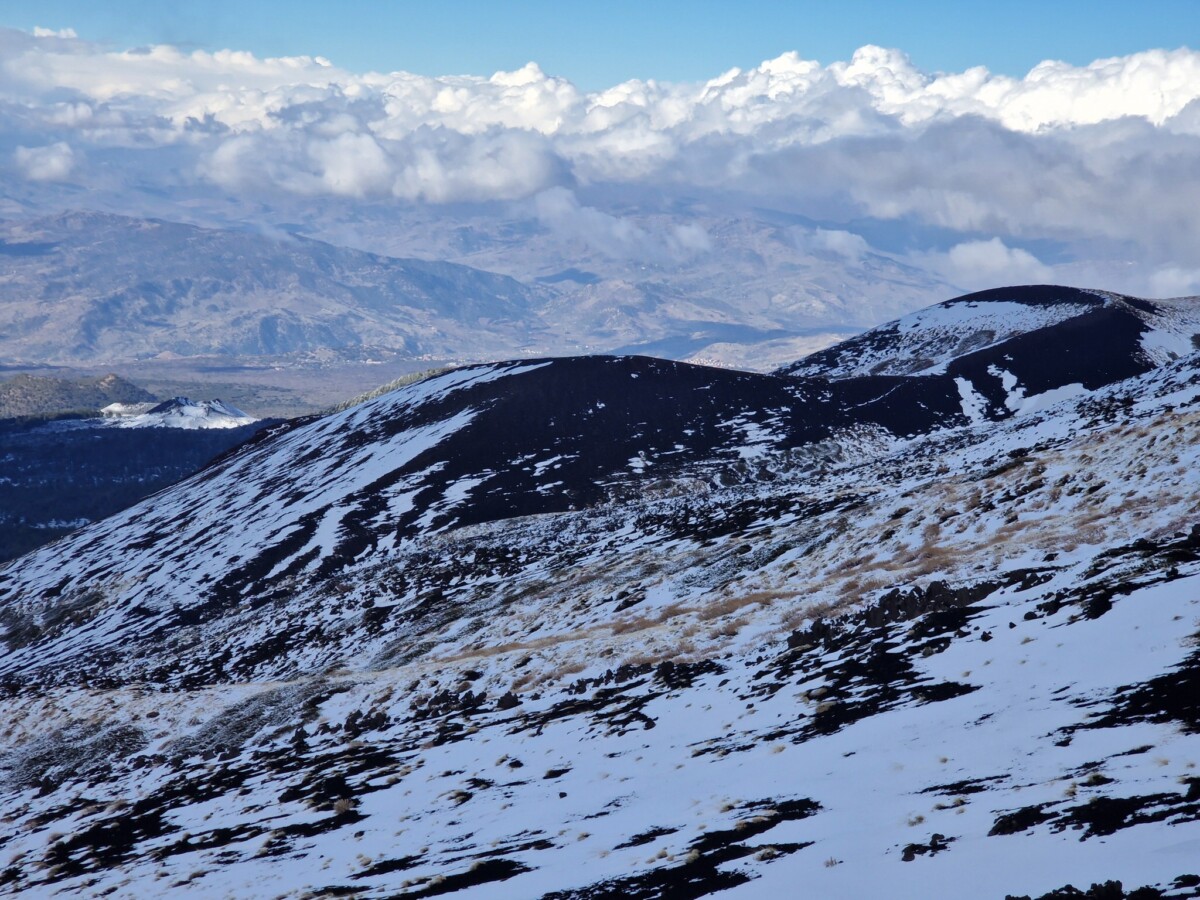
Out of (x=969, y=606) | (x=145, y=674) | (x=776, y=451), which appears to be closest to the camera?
(x=969, y=606)

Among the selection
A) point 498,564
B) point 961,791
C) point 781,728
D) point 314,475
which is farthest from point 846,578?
point 314,475

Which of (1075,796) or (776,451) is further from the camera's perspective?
(776,451)

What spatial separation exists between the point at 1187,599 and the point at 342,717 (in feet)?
102

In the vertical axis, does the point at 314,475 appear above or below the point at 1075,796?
above

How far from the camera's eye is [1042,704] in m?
19.0

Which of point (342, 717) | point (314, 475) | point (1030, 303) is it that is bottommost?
point (342, 717)

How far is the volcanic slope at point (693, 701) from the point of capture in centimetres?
1587

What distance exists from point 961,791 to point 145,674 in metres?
62.7

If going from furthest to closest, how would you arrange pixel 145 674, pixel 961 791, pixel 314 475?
pixel 314 475, pixel 145 674, pixel 961 791

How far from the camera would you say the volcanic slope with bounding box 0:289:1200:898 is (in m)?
15.9

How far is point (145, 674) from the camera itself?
65.2 meters

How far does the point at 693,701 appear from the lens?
95.1 feet

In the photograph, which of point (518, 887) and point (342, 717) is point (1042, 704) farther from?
point (342, 717)

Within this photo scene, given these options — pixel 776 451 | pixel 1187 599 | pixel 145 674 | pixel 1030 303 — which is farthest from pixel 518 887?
pixel 1030 303
